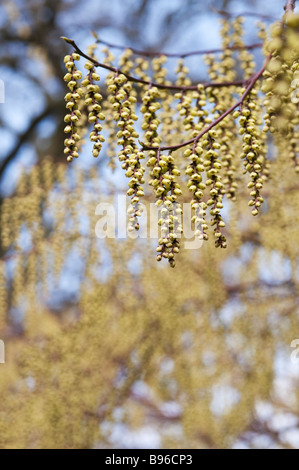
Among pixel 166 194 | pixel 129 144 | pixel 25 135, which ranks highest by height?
pixel 25 135

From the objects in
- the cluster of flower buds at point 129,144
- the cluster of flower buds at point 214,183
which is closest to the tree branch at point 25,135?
A: the cluster of flower buds at point 129,144

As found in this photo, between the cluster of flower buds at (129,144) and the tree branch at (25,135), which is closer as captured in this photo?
the cluster of flower buds at (129,144)

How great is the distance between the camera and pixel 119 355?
4.15 m

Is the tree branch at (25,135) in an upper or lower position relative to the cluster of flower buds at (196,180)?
upper

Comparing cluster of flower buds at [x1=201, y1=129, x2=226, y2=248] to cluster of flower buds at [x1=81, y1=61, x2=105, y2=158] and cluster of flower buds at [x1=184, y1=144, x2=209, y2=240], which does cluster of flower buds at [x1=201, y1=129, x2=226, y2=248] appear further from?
cluster of flower buds at [x1=81, y1=61, x2=105, y2=158]

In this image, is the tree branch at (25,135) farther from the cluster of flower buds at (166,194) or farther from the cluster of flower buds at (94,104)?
the cluster of flower buds at (166,194)

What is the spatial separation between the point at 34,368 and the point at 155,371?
3.49 feet

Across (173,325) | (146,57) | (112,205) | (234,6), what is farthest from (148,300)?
(234,6)

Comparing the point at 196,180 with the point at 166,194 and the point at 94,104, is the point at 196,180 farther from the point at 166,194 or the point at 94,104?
the point at 94,104

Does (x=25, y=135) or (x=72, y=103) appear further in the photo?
(x=25, y=135)

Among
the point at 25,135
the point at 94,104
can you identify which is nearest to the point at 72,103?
the point at 94,104

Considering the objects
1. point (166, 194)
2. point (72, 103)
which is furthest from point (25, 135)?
point (166, 194)

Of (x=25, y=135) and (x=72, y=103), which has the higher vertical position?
(x=25, y=135)

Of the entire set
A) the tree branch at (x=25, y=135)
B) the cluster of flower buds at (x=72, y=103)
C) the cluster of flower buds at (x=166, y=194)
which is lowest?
the cluster of flower buds at (x=166, y=194)
